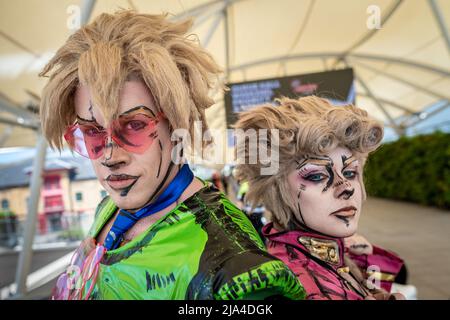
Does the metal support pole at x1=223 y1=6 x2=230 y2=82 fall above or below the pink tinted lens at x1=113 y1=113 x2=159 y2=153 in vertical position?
above

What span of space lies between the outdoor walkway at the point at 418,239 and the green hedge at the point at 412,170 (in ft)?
0.21

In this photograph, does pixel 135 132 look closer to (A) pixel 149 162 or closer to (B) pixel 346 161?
(A) pixel 149 162

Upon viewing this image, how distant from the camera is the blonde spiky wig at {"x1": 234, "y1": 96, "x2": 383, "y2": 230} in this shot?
691mm

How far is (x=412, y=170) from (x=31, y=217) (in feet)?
8.18

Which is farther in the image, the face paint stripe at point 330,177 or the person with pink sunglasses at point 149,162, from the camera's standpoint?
the face paint stripe at point 330,177

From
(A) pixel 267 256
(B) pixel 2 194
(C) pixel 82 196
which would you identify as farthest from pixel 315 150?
(B) pixel 2 194

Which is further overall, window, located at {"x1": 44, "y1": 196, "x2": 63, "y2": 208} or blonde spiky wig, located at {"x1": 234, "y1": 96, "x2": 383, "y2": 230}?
window, located at {"x1": 44, "y1": 196, "x2": 63, "y2": 208}

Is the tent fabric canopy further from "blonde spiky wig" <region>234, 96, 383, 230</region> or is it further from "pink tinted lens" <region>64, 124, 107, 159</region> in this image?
"pink tinted lens" <region>64, 124, 107, 159</region>

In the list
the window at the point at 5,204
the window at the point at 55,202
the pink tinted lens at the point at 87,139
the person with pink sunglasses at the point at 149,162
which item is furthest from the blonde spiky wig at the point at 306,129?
the window at the point at 5,204

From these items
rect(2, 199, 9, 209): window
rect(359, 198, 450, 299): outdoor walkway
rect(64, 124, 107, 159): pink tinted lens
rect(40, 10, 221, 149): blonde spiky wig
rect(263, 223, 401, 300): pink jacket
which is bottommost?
rect(359, 198, 450, 299): outdoor walkway

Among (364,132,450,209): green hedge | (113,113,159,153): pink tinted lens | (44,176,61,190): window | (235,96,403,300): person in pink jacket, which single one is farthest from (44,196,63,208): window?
(364,132,450,209): green hedge

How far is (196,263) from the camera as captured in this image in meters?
0.52

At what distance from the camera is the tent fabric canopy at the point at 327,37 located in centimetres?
69

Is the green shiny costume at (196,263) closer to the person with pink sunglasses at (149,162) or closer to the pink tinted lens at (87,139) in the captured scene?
the person with pink sunglasses at (149,162)
